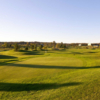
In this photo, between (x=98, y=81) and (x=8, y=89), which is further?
(x=98, y=81)

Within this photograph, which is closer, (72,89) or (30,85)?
(72,89)

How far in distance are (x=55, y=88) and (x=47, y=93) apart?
117 cm

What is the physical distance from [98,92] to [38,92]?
5.18m

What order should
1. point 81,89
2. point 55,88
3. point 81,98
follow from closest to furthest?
1. point 81,98
2. point 81,89
3. point 55,88

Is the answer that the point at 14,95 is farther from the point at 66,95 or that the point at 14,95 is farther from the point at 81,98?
the point at 81,98

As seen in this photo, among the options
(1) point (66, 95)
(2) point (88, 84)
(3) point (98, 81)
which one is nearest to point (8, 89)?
(1) point (66, 95)

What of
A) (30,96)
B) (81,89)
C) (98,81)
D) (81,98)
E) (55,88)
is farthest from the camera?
(98,81)

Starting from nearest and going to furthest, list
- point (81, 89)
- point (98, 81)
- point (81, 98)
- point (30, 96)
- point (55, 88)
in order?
1. point (81, 98)
2. point (30, 96)
3. point (81, 89)
4. point (55, 88)
5. point (98, 81)

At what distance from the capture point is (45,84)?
1053 cm

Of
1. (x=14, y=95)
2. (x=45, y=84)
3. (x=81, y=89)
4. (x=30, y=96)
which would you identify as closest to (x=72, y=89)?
(x=81, y=89)

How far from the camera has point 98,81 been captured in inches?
405

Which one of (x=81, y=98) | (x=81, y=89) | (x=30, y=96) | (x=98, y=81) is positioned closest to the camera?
(x=81, y=98)

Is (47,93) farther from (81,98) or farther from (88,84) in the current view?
(88,84)

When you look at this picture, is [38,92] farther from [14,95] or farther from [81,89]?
[81,89]
